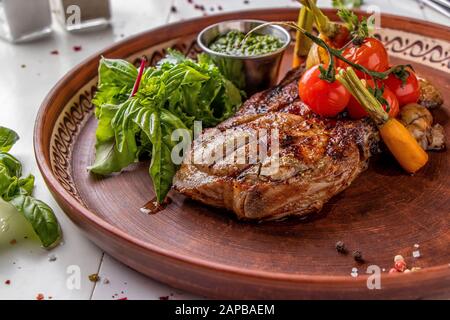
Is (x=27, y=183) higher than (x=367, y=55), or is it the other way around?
(x=367, y=55)

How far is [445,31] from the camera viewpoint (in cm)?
421

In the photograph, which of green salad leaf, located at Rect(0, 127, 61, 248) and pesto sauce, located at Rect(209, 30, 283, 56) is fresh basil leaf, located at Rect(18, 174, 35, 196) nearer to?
green salad leaf, located at Rect(0, 127, 61, 248)

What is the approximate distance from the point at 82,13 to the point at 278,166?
8.71 feet

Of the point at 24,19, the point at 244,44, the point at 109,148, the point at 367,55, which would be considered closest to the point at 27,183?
the point at 109,148

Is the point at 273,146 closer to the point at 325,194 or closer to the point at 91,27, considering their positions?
the point at 325,194

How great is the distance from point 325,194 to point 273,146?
327 mm

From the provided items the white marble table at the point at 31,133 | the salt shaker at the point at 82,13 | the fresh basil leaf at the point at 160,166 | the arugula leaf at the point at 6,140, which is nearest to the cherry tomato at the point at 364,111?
the fresh basil leaf at the point at 160,166

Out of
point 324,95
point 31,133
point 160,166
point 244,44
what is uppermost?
point 324,95

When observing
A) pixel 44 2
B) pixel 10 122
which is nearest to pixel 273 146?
pixel 10 122

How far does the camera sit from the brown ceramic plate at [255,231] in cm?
254

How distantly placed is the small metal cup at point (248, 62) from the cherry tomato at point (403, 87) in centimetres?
71

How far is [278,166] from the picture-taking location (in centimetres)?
293

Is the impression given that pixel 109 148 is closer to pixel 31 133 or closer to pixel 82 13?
pixel 31 133

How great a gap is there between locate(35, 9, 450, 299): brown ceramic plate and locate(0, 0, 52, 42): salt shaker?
1253 mm
